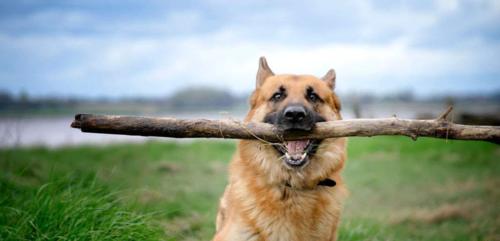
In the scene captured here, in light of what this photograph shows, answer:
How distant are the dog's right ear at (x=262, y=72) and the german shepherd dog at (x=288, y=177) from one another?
301 millimetres

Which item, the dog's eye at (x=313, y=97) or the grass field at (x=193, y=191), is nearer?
the grass field at (x=193, y=191)

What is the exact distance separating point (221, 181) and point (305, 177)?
8888 millimetres

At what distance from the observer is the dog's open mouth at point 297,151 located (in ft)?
15.5

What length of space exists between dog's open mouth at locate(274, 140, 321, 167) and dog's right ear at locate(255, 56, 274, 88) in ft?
3.55

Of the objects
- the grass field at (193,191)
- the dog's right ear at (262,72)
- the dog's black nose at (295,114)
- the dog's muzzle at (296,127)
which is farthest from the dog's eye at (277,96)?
the grass field at (193,191)

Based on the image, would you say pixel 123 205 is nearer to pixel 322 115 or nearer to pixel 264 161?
pixel 264 161

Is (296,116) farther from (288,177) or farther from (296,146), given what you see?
(288,177)

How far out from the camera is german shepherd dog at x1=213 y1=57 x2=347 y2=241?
455cm

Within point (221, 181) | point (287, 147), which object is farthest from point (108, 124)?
point (221, 181)

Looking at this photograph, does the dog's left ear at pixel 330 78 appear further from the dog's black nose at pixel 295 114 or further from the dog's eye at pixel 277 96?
the dog's black nose at pixel 295 114

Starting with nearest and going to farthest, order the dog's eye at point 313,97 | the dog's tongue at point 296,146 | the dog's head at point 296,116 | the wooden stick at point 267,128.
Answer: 1. the wooden stick at point 267,128
2. the dog's head at point 296,116
3. the dog's tongue at point 296,146
4. the dog's eye at point 313,97

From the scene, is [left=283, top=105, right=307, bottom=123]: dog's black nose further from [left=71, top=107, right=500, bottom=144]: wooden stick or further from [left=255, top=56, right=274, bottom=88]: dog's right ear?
[left=255, top=56, right=274, bottom=88]: dog's right ear

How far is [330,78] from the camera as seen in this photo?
571 centimetres

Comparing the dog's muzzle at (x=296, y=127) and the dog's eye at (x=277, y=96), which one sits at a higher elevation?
the dog's eye at (x=277, y=96)
